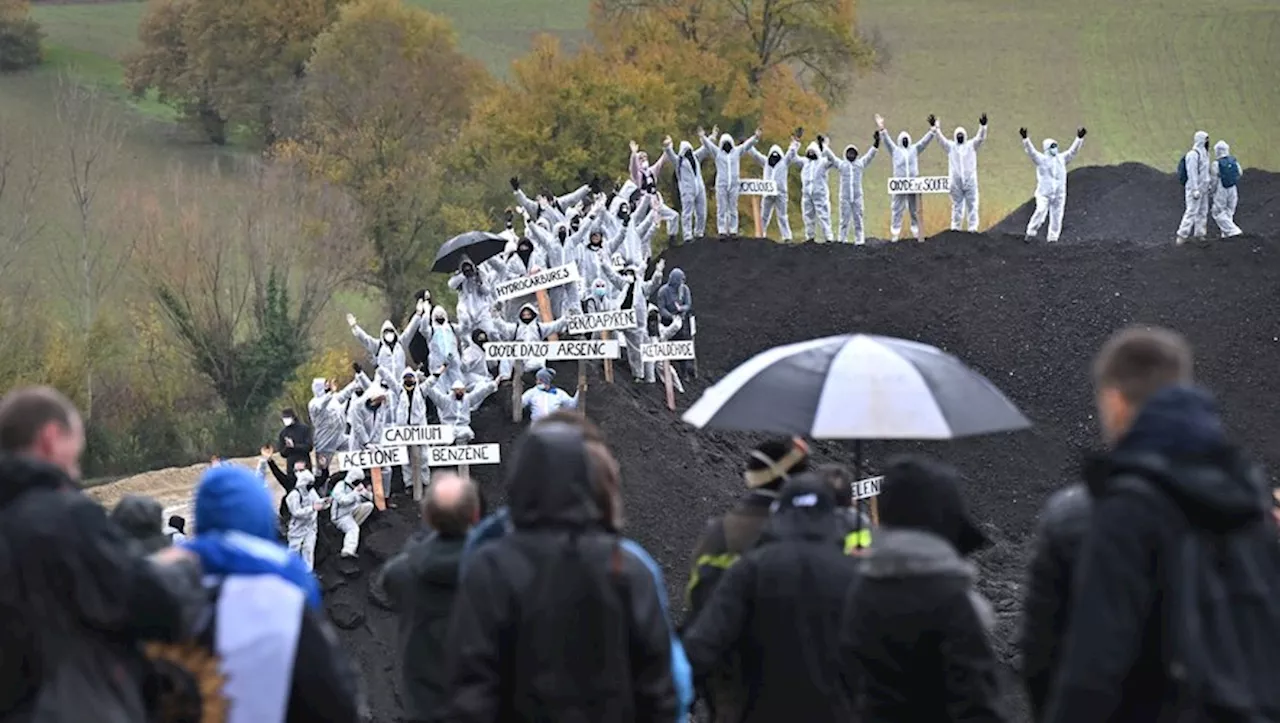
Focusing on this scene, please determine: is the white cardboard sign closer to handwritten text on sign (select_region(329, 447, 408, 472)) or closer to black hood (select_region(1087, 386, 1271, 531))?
handwritten text on sign (select_region(329, 447, 408, 472))

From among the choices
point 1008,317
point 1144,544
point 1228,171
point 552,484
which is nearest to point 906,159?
point 1008,317

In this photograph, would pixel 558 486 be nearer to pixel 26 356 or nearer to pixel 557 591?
pixel 557 591

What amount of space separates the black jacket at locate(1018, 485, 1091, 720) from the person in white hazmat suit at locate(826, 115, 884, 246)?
21.1m

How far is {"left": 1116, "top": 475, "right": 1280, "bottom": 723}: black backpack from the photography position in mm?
4340

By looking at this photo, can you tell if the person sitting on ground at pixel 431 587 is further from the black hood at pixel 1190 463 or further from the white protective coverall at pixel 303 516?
the white protective coverall at pixel 303 516

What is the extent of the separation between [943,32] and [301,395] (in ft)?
136

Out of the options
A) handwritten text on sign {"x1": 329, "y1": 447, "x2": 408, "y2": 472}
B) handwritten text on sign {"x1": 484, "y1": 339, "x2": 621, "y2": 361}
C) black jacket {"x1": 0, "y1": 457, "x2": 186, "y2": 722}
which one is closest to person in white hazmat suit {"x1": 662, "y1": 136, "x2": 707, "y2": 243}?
handwritten text on sign {"x1": 484, "y1": 339, "x2": 621, "y2": 361}

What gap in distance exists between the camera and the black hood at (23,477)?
16.1 feet

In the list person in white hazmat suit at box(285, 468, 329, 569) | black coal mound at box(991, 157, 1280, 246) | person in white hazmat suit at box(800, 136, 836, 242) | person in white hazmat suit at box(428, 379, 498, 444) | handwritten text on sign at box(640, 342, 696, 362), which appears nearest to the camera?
person in white hazmat suit at box(285, 468, 329, 569)

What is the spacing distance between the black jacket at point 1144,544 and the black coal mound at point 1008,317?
1603cm

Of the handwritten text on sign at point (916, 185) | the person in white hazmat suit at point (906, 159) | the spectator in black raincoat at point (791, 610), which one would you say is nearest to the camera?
the spectator in black raincoat at point (791, 610)

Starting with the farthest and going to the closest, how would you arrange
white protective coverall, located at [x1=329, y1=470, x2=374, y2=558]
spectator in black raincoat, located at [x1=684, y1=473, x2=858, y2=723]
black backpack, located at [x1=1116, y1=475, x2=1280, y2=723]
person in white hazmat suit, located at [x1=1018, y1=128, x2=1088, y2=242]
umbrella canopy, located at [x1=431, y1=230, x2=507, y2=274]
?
person in white hazmat suit, located at [x1=1018, y1=128, x2=1088, y2=242] < umbrella canopy, located at [x1=431, y1=230, x2=507, y2=274] < white protective coverall, located at [x1=329, y1=470, x2=374, y2=558] < spectator in black raincoat, located at [x1=684, y1=473, x2=858, y2=723] < black backpack, located at [x1=1116, y1=475, x2=1280, y2=723]

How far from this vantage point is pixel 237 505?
538 centimetres

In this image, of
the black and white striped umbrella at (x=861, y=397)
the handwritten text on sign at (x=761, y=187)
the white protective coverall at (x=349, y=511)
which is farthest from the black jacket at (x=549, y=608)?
the handwritten text on sign at (x=761, y=187)
